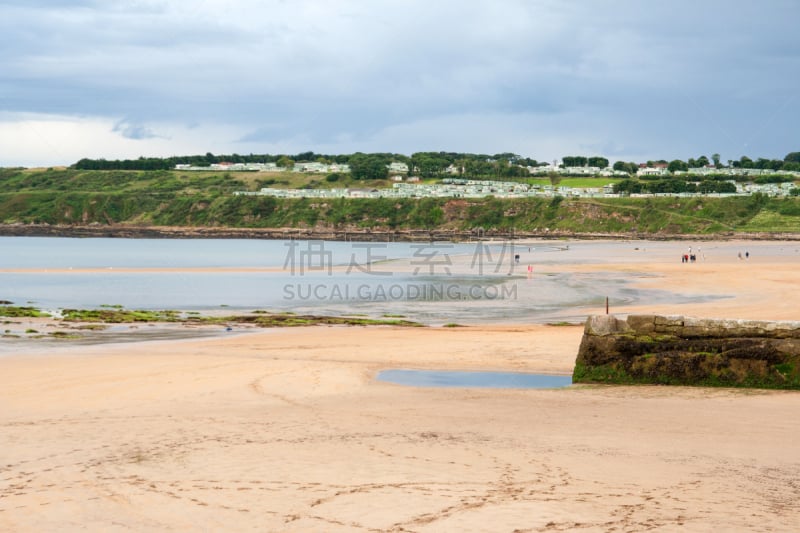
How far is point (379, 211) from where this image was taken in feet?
527

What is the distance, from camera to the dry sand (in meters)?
7.38

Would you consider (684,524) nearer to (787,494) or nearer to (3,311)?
(787,494)

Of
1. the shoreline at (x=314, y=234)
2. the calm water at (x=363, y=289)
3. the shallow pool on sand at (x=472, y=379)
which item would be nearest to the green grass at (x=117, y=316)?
the calm water at (x=363, y=289)

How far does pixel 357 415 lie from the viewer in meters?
12.1

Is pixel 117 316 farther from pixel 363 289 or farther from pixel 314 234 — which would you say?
pixel 314 234

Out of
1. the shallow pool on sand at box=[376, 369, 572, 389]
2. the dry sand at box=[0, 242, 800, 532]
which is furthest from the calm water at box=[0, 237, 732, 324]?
the dry sand at box=[0, 242, 800, 532]

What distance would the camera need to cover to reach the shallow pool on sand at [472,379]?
15.3 meters

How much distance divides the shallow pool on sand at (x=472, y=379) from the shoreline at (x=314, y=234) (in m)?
98.7

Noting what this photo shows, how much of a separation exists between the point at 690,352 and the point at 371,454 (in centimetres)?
659

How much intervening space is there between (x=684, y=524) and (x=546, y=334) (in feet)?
53.9

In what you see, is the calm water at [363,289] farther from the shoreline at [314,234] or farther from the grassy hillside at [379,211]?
the grassy hillside at [379,211]

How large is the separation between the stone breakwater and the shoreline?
3941 inches

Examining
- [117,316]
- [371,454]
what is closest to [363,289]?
[117,316]

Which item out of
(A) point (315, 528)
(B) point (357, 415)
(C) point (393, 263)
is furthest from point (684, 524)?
(C) point (393, 263)
